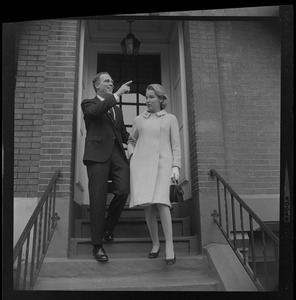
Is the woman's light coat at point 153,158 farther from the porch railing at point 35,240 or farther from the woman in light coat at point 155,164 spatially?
the porch railing at point 35,240

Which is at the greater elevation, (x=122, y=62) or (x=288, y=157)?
(x=122, y=62)

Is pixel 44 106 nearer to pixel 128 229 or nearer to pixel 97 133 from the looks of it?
pixel 97 133

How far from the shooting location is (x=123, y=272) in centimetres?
416

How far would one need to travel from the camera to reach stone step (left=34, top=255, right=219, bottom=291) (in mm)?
3992

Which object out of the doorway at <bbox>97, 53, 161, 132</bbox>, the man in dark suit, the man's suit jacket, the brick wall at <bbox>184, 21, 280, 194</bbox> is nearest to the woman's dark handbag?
the man in dark suit

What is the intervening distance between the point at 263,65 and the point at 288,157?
1341 mm

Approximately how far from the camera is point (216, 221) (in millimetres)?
4512

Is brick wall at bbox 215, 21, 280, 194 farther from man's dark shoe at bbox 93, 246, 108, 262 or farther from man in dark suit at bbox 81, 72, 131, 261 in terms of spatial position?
man's dark shoe at bbox 93, 246, 108, 262

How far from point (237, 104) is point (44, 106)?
2.08 meters

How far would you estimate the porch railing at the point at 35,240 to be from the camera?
3.67 meters

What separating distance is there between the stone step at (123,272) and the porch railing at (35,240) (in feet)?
0.50

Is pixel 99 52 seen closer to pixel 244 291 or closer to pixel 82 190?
pixel 82 190

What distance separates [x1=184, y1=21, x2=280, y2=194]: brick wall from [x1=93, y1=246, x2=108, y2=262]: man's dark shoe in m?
1.23

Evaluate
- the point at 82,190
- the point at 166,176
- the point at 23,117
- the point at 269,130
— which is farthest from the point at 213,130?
A: the point at 23,117
